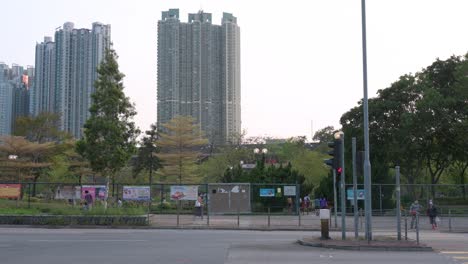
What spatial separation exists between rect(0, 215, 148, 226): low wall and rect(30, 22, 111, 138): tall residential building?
205ft

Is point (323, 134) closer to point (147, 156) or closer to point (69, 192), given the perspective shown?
point (147, 156)

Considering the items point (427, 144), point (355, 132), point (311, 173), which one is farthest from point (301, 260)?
point (311, 173)

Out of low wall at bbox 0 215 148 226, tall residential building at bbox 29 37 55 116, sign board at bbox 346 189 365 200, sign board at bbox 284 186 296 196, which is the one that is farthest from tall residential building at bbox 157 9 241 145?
low wall at bbox 0 215 148 226

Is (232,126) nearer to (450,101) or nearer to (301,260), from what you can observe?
(450,101)

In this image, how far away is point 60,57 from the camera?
95188 mm

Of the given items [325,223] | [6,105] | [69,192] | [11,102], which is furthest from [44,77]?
[325,223]

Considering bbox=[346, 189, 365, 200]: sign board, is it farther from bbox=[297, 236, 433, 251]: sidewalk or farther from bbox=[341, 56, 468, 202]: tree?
bbox=[297, 236, 433, 251]: sidewalk

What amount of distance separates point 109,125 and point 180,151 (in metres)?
22.6

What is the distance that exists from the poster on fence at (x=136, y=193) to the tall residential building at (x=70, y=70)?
192ft

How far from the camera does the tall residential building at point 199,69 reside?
4370 inches

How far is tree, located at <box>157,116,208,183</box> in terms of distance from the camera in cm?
5872

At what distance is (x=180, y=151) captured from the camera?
59.8m

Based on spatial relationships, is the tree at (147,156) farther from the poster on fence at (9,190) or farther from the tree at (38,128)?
the poster on fence at (9,190)

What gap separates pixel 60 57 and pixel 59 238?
3121 inches
